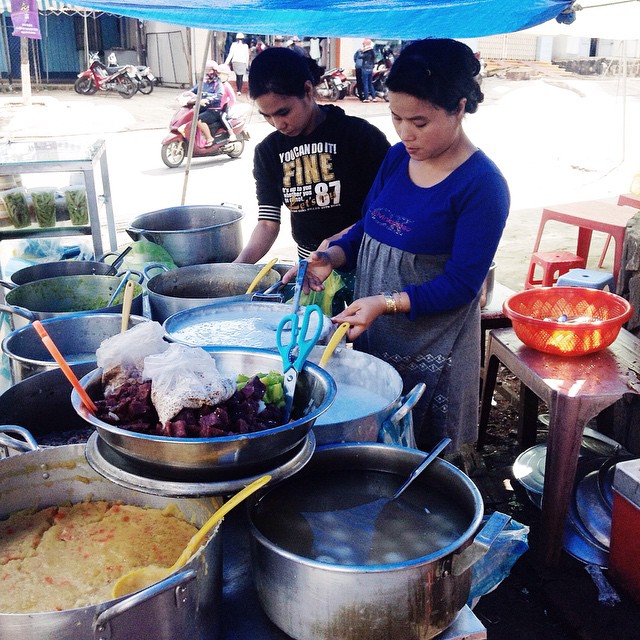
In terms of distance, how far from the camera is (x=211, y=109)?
11.0 metres

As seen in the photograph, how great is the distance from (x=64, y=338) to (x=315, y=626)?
4.29 ft

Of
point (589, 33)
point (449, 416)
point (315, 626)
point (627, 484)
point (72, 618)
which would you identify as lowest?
point (627, 484)

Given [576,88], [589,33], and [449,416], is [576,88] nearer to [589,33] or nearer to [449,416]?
[589,33]

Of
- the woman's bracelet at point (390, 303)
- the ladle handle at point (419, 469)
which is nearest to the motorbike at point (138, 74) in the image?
the woman's bracelet at point (390, 303)

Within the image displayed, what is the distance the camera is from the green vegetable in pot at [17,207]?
3.19 metres

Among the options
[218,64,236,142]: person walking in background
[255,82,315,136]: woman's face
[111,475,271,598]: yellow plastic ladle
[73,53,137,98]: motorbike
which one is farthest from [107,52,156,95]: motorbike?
[111,475,271,598]: yellow plastic ladle

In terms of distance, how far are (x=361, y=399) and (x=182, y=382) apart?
2.18 ft

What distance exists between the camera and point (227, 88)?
11242 millimetres

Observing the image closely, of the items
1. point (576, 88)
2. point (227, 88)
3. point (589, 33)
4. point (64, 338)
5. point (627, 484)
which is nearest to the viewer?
point (64, 338)

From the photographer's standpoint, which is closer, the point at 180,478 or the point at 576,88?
the point at 180,478

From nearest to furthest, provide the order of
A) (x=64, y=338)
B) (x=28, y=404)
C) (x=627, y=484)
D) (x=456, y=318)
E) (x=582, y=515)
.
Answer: (x=28, y=404)
(x=64, y=338)
(x=456, y=318)
(x=627, y=484)
(x=582, y=515)

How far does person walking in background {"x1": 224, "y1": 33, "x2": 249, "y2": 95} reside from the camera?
17969mm

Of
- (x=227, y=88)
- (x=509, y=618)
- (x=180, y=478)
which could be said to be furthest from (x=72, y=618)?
(x=227, y=88)

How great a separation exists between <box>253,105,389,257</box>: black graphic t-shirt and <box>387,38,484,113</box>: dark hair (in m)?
0.80
